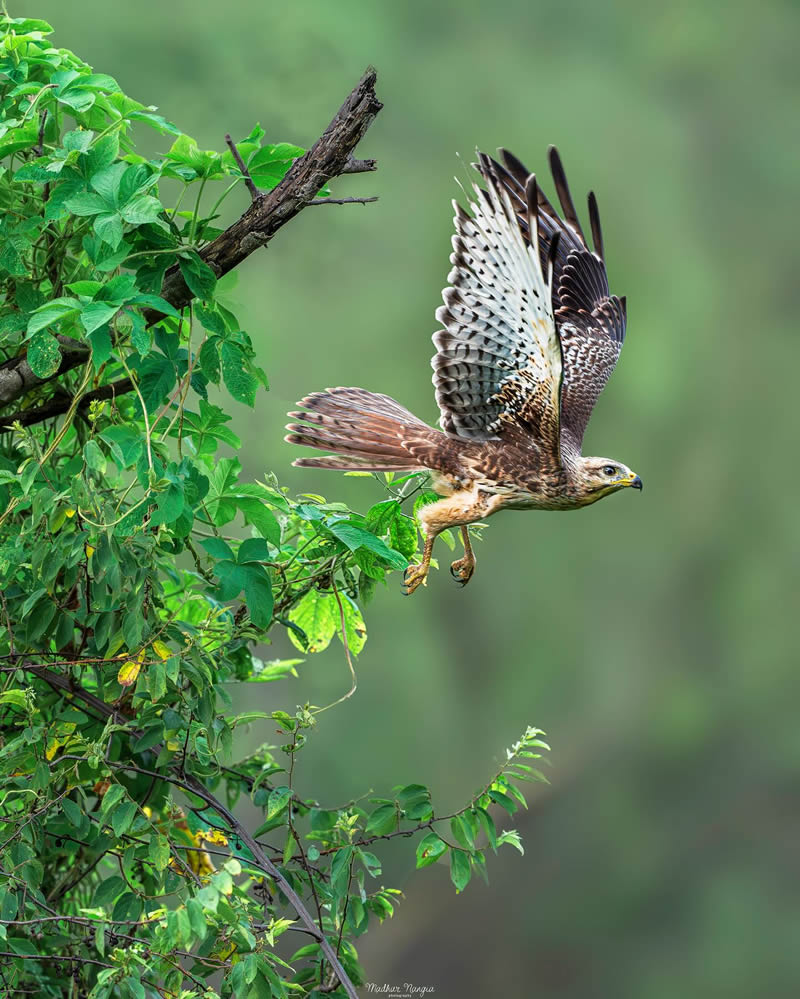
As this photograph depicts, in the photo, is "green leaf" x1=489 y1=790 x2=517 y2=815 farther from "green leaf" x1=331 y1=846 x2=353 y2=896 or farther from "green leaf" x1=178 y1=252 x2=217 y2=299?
"green leaf" x1=178 y1=252 x2=217 y2=299

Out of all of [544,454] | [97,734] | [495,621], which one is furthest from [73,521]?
[495,621]

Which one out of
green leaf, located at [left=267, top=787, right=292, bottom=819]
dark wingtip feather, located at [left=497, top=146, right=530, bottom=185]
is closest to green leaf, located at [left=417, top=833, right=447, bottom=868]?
green leaf, located at [left=267, top=787, right=292, bottom=819]

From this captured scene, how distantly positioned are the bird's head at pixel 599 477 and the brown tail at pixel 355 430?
0.30m

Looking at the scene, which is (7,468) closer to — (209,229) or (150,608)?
(150,608)

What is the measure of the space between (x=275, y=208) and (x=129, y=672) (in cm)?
69

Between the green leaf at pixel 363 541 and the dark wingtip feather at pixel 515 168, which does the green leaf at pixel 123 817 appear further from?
the dark wingtip feather at pixel 515 168

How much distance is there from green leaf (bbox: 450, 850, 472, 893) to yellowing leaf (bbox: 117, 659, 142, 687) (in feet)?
1.78

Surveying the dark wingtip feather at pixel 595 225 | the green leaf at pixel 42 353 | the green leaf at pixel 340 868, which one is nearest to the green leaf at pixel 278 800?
the green leaf at pixel 340 868

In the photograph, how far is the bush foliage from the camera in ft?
5.30

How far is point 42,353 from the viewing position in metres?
1.68

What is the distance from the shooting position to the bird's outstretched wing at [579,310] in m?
2.62

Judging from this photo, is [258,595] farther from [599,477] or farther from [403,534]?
[599,477]

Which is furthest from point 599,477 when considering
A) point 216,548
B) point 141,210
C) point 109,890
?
point 109,890

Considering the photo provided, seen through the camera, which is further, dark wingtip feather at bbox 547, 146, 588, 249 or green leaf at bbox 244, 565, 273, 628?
dark wingtip feather at bbox 547, 146, 588, 249
